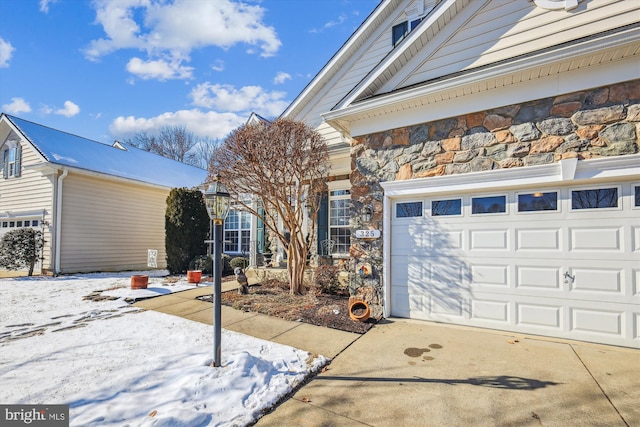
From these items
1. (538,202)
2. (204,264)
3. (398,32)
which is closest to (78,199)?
(204,264)

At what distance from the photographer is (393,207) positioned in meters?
5.58

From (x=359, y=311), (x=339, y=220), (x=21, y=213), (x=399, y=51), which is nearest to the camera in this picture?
(x=359, y=311)

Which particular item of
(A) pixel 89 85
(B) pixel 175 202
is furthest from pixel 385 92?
(A) pixel 89 85

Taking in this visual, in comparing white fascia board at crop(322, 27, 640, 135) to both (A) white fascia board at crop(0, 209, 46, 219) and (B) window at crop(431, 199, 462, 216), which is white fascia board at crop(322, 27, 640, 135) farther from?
(A) white fascia board at crop(0, 209, 46, 219)

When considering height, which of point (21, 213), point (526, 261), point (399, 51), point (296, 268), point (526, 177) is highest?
point (399, 51)

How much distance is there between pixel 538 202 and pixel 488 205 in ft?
2.17

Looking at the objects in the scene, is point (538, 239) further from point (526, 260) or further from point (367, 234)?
point (367, 234)

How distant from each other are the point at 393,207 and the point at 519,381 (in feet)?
10.4

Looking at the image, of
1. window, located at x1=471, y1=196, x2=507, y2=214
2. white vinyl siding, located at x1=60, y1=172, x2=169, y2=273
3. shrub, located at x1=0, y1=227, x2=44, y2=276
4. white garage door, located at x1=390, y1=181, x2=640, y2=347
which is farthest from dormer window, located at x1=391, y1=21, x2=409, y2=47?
shrub, located at x1=0, y1=227, x2=44, y2=276

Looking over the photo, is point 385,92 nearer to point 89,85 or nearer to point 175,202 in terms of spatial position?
point 175,202

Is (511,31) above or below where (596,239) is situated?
above

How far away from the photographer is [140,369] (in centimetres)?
340

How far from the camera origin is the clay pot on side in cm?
514

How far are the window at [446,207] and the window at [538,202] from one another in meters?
0.87
